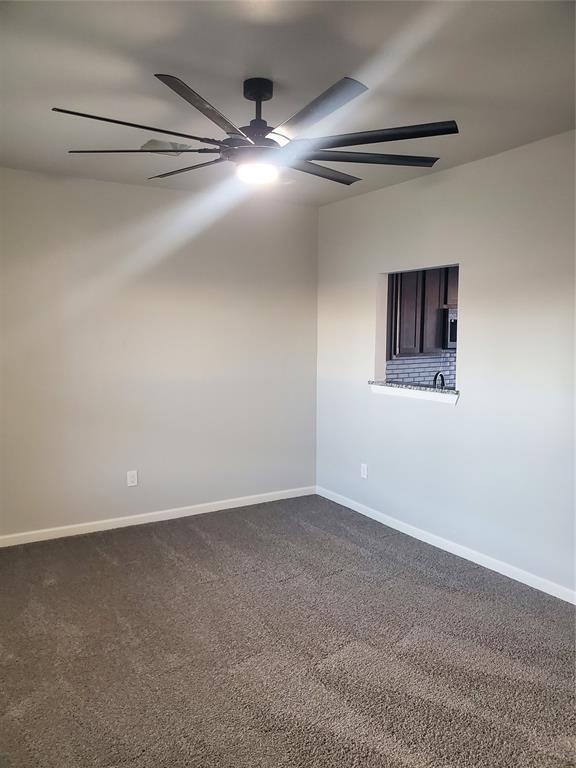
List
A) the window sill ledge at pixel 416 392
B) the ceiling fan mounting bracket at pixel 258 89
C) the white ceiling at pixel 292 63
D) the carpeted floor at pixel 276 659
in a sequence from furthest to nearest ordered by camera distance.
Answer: the window sill ledge at pixel 416 392 < the ceiling fan mounting bracket at pixel 258 89 < the carpeted floor at pixel 276 659 < the white ceiling at pixel 292 63

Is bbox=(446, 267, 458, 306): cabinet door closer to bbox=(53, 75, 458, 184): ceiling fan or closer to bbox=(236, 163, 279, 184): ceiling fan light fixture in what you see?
bbox=(53, 75, 458, 184): ceiling fan

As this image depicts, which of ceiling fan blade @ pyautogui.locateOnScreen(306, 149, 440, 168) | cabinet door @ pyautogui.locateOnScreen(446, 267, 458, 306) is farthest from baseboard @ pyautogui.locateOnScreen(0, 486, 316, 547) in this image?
ceiling fan blade @ pyautogui.locateOnScreen(306, 149, 440, 168)

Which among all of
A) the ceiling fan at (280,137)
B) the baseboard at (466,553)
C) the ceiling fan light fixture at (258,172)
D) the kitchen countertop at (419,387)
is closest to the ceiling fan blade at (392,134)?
the ceiling fan at (280,137)

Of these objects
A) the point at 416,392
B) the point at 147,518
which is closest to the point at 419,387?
the point at 416,392

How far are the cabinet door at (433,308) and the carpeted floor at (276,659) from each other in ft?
6.46

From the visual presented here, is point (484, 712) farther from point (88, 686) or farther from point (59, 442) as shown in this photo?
point (59, 442)

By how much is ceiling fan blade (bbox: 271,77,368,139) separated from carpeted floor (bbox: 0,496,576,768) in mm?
2239

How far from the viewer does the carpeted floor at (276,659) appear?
199cm

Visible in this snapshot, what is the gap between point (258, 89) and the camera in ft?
7.69

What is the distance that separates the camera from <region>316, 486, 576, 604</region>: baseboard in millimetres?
3102

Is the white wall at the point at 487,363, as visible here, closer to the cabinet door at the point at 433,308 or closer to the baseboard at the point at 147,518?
the baseboard at the point at 147,518

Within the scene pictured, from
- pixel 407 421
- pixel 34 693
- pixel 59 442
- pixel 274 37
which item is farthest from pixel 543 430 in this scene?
pixel 59 442

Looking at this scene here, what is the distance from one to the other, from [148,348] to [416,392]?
6.61ft

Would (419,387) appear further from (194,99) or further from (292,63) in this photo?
(194,99)
